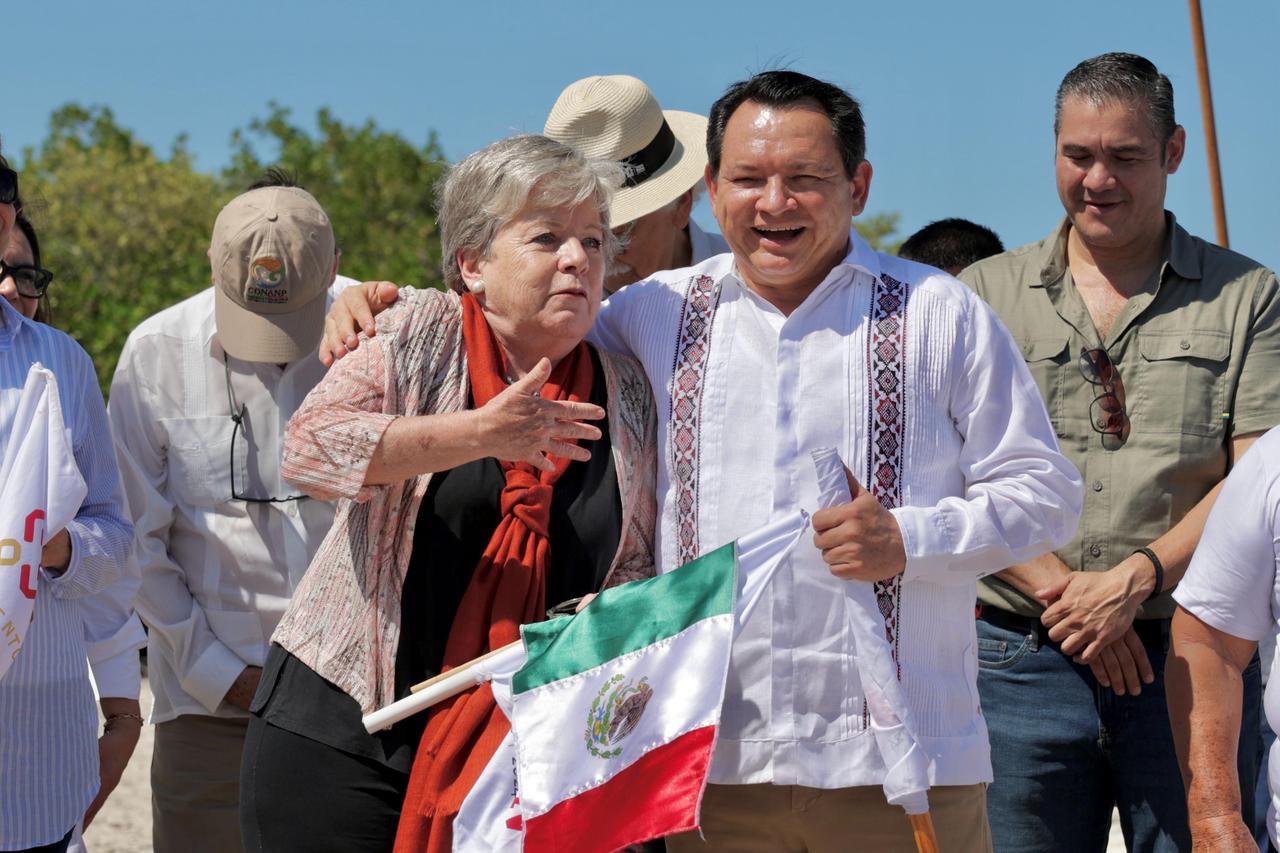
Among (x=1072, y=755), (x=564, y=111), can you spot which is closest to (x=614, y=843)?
(x=1072, y=755)

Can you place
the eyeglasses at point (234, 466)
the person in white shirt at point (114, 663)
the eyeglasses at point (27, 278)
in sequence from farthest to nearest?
the eyeglasses at point (234, 466)
the eyeglasses at point (27, 278)
the person in white shirt at point (114, 663)

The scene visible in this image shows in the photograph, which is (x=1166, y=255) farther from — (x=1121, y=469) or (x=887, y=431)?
(x=887, y=431)

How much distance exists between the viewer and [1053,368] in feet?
14.8

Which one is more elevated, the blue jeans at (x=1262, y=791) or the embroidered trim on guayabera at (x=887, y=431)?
the embroidered trim on guayabera at (x=887, y=431)

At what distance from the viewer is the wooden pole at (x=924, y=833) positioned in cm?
329

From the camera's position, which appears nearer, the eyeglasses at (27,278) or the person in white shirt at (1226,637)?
the person in white shirt at (1226,637)

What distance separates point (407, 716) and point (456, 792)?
0.18 m

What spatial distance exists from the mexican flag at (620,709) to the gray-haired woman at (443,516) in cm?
11

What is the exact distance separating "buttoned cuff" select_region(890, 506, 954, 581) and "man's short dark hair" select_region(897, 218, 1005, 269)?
2.85 meters

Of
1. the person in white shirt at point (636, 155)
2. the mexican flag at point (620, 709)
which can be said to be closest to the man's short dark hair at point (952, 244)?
the person in white shirt at point (636, 155)

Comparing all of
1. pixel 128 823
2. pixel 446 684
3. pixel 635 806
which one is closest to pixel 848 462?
pixel 635 806

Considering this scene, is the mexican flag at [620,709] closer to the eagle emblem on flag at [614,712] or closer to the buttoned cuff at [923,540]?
the eagle emblem on flag at [614,712]

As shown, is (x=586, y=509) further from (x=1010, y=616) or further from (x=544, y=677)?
(x=1010, y=616)

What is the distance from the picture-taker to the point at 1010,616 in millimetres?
4480
